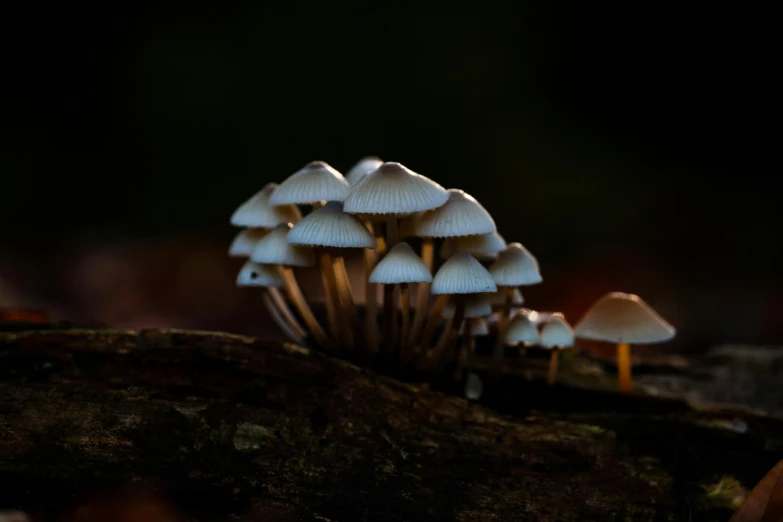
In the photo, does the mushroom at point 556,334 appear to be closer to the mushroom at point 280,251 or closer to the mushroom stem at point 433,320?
the mushroom stem at point 433,320

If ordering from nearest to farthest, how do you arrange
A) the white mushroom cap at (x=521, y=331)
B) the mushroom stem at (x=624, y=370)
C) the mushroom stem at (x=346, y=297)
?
the mushroom stem at (x=346, y=297) < the white mushroom cap at (x=521, y=331) < the mushroom stem at (x=624, y=370)

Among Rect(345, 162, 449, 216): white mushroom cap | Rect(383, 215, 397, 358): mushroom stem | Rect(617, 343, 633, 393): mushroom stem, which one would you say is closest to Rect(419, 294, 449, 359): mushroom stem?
Rect(383, 215, 397, 358): mushroom stem

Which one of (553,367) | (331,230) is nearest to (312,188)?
(331,230)

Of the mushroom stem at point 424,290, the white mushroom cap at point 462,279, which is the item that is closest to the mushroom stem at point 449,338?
the mushroom stem at point 424,290

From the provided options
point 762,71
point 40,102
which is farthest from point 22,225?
point 762,71

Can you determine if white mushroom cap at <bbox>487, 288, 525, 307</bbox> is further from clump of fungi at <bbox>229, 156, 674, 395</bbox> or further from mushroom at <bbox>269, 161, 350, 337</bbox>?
mushroom at <bbox>269, 161, 350, 337</bbox>

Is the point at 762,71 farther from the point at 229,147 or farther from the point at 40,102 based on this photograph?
the point at 40,102
